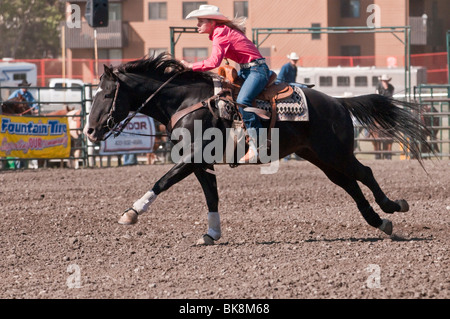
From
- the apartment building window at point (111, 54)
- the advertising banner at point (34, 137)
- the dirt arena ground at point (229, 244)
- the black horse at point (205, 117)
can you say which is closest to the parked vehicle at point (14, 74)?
the apartment building window at point (111, 54)

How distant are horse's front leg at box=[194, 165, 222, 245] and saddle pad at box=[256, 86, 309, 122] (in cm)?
78

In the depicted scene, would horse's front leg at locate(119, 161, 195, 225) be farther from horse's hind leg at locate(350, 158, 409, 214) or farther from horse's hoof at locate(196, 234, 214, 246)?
horse's hind leg at locate(350, 158, 409, 214)

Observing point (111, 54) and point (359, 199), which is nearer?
point (359, 199)

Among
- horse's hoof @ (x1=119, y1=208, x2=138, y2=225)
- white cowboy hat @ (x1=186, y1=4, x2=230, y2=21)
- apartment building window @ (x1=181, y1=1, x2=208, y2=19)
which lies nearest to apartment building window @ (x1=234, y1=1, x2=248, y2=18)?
apartment building window @ (x1=181, y1=1, x2=208, y2=19)

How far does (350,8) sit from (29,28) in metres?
21.8

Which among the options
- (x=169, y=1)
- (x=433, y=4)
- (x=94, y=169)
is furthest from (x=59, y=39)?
(x=94, y=169)

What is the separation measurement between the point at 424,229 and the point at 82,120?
10393 millimetres

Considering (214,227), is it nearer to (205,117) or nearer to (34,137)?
(205,117)

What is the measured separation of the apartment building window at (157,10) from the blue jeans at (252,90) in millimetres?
38587

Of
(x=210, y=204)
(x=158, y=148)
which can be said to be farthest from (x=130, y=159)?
(x=210, y=204)

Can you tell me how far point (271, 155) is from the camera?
25.7 feet

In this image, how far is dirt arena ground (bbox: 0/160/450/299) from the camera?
19.1 ft

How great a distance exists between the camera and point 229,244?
7777mm
